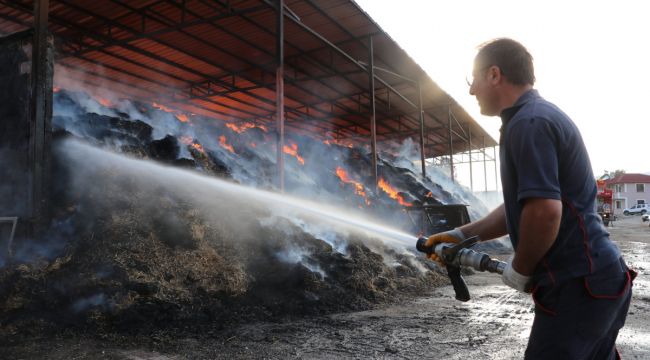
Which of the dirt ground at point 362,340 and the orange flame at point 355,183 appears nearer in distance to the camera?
the dirt ground at point 362,340

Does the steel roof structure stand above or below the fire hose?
above

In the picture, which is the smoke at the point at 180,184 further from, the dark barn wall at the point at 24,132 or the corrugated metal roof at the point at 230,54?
the corrugated metal roof at the point at 230,54

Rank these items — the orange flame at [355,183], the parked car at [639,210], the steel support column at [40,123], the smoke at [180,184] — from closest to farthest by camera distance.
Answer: the steel support column at [40,123] < the smoke at [180,184] < the orange flame at [355,183] < the parked car at [639,210]

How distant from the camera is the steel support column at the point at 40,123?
192 inches

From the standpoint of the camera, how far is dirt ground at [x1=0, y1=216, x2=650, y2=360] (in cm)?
356

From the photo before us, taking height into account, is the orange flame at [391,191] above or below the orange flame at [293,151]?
below

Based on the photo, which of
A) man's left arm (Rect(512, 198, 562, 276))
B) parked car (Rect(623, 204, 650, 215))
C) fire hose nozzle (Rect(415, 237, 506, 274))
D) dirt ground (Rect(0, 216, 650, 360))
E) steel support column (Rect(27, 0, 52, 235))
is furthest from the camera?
parked car (Rect(623, 204, 650, 215))

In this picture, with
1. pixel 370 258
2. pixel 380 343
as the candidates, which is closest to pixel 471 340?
pixel 380 343

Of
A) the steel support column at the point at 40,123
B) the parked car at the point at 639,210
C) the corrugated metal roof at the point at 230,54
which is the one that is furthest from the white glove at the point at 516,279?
the parked car at the point at 639,210

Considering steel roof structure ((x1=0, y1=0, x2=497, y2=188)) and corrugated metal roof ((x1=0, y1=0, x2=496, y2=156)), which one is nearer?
steel roof structure ((x1=0, y1=0, x2=497, y2=188))

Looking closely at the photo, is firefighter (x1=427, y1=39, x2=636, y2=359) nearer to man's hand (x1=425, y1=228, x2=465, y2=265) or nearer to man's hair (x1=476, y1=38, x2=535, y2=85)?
man's hair (x1=476, y1=38, x2=535, y2=85)

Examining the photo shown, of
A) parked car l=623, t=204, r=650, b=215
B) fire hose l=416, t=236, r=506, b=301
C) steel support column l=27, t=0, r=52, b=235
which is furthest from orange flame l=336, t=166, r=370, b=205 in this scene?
parked car l=623, t=204, r=650, b=215

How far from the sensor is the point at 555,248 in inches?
61.7

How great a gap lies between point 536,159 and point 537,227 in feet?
0.81
